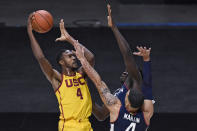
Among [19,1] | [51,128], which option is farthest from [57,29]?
[51,128]

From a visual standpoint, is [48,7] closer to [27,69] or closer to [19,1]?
[19,1]

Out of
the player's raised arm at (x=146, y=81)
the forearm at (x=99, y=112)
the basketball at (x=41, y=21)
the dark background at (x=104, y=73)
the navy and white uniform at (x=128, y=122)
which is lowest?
the dark background at (x=104, y=73)

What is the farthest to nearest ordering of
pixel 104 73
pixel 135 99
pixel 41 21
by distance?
pixel 104 73 → pixel 41 21 → pixel 135 99

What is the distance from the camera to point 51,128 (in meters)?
9.22

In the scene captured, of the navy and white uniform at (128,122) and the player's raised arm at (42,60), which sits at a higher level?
the player's raised arm at (42,60)

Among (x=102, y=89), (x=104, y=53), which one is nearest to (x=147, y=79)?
(x=102, y=89)

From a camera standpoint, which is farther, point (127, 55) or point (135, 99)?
point (127, 55)

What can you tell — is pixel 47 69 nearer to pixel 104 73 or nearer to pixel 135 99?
pixel 135 99

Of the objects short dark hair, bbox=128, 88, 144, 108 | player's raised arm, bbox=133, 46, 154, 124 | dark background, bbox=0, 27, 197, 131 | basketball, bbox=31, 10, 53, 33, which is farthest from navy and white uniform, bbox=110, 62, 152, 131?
dark background, bbox=0, 27, 197, 131

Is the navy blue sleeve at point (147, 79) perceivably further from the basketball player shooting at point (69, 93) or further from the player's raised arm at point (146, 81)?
the basketball player shooting at point (69, 93)

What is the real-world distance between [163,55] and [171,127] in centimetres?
383

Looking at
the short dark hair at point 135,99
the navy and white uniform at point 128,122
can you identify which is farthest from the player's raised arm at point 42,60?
the short dark hair at point 135,99

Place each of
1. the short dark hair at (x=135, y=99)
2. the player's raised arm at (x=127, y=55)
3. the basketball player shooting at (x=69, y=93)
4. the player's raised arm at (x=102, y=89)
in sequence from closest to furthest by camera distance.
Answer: the short dark hair at (x=135, y=99)
the player's raised arm at (x=102, y=89)
the player's raised arm at (x=127, y=55)
the basketball player shooting at (x=69, y=93)

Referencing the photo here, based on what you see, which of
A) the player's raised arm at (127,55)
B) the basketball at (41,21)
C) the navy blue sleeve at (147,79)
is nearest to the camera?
the navy blue sleeve at (147,79)
